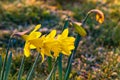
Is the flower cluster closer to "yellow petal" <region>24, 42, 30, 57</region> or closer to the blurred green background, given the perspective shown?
"yellow petal" <region>24, 42, 30, 57</region>

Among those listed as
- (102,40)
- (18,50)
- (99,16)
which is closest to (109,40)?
(102,40)

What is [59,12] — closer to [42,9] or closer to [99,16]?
[42,9]

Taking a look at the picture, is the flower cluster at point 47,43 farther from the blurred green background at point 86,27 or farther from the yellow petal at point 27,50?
the blurred green background at point 86,27

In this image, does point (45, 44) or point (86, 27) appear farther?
point (86, 27)

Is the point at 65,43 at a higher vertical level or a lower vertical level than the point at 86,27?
higher

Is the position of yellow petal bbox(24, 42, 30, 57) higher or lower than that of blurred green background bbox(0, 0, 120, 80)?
higher

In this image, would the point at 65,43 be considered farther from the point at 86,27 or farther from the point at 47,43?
the point at 86,27

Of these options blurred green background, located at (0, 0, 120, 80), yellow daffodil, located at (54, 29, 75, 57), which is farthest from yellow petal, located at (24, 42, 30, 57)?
blurred green background, located at (0, 0, 120, 80)

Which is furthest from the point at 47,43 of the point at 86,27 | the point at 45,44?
the point at 86,27

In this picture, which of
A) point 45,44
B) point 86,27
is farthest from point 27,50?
point 86,27

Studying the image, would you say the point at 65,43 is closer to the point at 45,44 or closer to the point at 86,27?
the point at 45,44

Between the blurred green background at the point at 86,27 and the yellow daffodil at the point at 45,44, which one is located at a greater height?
the yellow daffodil at the point at 45,44

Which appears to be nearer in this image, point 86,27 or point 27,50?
point 27,50

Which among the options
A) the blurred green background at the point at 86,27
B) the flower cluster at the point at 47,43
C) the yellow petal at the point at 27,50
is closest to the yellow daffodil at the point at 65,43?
the flower cluster at the point at 47,43
